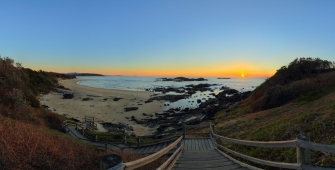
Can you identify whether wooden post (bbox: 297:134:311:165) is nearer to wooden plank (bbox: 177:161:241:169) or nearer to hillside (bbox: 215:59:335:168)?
hillside (bbox: 215:59:335:168)

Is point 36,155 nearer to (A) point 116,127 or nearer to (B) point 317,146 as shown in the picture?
(B) point 317,146

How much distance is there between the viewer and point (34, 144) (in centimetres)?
504

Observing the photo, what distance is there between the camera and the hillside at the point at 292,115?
696cm

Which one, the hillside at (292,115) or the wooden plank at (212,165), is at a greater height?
the hillside at (292,115)

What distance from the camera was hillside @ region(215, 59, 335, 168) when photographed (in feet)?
22.8

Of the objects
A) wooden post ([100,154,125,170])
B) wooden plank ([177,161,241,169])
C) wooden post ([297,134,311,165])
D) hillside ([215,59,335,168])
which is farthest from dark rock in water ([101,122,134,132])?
wooden post ([297,134,311,165])

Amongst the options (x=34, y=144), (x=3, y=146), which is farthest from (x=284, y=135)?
(x=3, y=146)

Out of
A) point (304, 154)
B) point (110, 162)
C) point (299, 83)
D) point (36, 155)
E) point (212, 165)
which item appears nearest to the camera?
point (110, 162)

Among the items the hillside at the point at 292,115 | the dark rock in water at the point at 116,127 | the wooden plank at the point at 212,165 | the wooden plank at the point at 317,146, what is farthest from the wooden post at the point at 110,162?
the dark rock in water at the point at 116,127

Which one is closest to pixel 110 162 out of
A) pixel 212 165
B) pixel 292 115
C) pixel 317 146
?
pixel 317 146

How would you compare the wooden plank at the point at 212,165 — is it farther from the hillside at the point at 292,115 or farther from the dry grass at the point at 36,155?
the dry grass at the point at 36,155

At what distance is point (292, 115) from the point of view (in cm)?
1173

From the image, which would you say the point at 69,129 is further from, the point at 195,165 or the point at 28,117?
the point at 195,165

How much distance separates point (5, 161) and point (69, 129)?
17801 mm
